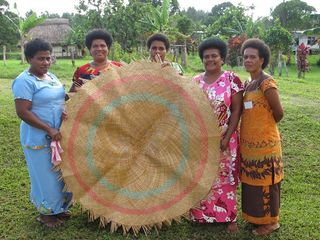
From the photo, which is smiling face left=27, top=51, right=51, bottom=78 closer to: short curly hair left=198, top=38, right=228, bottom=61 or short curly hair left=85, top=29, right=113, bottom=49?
short curly hair left=85, top=29, right=113, bottom=49

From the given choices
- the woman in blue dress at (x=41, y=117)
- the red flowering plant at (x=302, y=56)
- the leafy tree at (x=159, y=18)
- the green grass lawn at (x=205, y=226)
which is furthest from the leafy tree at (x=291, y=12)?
the woman in blue dress at (x=41, y=117)

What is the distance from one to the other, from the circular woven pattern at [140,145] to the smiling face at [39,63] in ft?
1.29

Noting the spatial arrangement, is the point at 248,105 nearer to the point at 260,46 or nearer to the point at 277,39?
the point at 260,46

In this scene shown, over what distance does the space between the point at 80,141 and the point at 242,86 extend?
1310 millimetres

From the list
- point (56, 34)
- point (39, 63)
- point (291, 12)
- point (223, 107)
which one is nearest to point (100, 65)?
point (39, 63)

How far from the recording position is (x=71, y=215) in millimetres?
3520

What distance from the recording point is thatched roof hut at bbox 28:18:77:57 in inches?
1356

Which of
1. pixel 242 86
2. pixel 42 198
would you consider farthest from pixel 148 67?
pixel 42 198

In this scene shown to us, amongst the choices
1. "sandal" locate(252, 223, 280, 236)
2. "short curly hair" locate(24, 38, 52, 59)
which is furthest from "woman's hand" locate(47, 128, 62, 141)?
"sandal" locate(252, 223, 280, 236)

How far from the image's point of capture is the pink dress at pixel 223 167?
292cm

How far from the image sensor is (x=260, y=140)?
9.75 ft

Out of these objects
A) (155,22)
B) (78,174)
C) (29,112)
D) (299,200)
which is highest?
(155,22)

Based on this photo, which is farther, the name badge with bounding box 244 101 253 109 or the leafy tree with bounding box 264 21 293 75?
the leafy tree with bounding box 264 21 293 75

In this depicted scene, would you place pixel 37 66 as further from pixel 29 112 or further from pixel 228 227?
pixel 228 227
